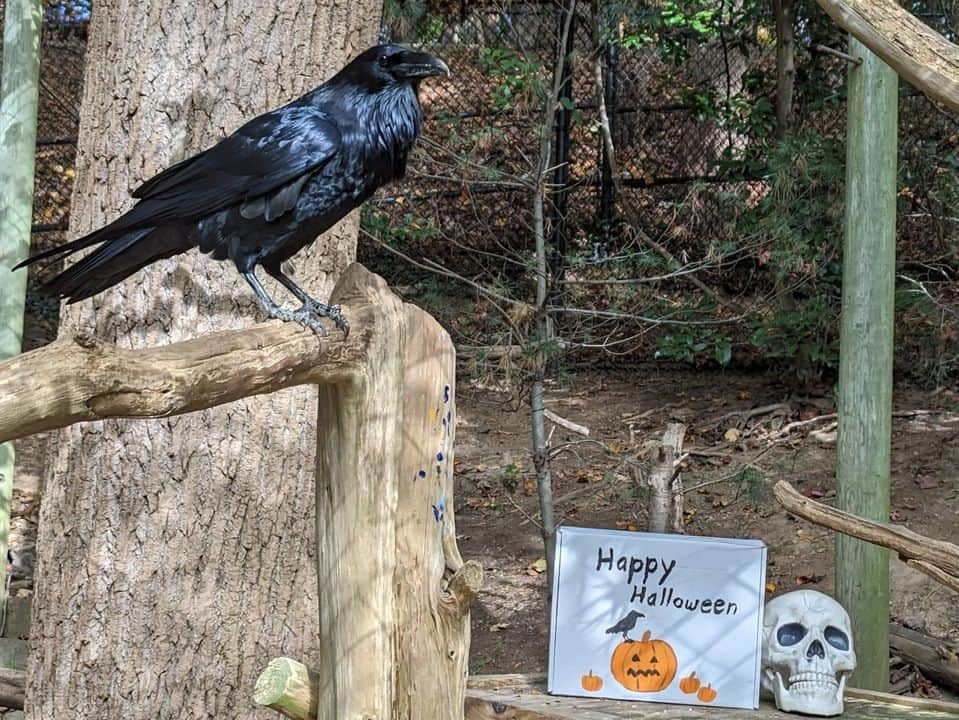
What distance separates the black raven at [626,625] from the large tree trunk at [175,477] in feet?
2.35

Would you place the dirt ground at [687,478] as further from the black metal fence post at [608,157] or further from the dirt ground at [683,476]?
the black metal fence post at [608,157]

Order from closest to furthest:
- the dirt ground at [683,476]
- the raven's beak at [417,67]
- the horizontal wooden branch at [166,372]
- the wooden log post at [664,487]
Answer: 1. the horizontal wooden branch at [166,372]
2. the raven's beak at [417,67]
3. the wooden log post at [664,487]
4. the dirt ground at [683,476]

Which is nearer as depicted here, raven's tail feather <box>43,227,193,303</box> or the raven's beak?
raven's tail feather <box>43,227,193,303</box>

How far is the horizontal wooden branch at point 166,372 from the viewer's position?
1430mm

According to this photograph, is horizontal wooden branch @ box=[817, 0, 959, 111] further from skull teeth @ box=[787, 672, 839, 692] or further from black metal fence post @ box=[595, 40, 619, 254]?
black metal fence post @ box=[595, 40, 619, 254]

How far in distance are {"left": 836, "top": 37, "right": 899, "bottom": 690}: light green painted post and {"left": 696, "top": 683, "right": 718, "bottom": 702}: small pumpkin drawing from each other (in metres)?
0.66

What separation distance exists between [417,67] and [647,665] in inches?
56.2

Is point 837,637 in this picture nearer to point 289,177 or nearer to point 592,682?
point 592,682

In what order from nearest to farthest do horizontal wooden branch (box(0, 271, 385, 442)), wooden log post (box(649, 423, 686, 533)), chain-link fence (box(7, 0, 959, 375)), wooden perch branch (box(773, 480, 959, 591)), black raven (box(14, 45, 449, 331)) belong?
horizontal wooden branch (box(0, 271, 385, 442)) < black raven (box(14, 45, 449, 331)) < wooden perch branch (box(773, 480, 959, 591)) < wooden log post (box(649, 423, 686, 533)) < chain-link fence (box(7, 0, 959, 375))

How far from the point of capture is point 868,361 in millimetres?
3057

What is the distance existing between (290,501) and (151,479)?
Result: 327 mm

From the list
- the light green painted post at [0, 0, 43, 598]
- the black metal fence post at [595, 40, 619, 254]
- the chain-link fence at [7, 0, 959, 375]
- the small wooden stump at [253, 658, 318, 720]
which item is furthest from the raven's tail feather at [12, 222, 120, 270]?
the black metal fence post at [595, 40, 619, 254]

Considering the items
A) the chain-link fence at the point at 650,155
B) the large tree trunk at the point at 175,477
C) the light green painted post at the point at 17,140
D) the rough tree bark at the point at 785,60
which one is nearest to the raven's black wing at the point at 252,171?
the large tree trunk at the point at 175,477

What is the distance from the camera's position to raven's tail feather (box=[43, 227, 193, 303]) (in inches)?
81.3
